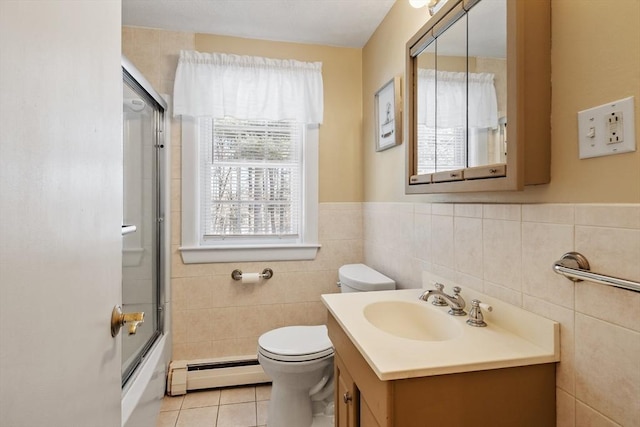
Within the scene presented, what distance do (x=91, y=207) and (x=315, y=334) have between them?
150 cm

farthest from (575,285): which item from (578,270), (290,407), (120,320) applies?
(290,407)

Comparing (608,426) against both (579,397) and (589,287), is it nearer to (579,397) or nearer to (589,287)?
(579,397)

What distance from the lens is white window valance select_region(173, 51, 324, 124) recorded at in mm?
2203

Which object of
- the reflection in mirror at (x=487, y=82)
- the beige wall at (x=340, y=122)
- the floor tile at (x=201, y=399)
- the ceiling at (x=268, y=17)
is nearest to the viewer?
the reflection in mirror at (x=487, y=82)

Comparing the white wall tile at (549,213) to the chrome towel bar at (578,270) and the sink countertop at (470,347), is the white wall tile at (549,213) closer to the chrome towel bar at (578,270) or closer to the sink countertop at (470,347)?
the chrome towel bar at (578,270)

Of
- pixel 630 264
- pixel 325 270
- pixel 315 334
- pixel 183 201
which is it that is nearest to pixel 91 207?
pixel 630 264

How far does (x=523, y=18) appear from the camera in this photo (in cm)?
92

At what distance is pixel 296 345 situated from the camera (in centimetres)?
179

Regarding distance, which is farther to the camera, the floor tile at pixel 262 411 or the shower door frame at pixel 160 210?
the shower door frame at pixel 160 210

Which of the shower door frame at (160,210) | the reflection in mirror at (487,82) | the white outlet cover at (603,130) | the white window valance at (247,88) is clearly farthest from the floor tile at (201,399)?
the white outlet cover at (603,130)

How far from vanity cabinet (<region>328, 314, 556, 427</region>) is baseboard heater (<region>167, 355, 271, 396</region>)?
153cm

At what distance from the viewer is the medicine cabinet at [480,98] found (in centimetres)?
93

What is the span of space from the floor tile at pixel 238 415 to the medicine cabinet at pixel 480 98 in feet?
5.15

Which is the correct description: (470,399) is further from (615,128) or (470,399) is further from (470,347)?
(615,128)
